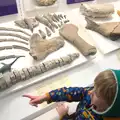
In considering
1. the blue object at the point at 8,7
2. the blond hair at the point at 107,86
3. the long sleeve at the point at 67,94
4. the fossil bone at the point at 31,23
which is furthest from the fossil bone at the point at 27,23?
the blond hair at the point at 107,86

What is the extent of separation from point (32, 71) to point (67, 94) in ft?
0.65

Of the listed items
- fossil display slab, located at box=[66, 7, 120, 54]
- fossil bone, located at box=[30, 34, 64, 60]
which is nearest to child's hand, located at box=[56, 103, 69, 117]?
fossil bone, located at box=[30, 34, 64, 60]

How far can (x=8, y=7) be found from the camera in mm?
1355

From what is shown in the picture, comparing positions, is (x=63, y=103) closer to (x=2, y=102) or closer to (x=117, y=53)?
(x=2, y=102)

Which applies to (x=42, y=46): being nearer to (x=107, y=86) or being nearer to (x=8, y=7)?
(x=8, y=7)

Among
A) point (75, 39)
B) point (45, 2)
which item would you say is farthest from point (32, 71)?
point (45, 2)

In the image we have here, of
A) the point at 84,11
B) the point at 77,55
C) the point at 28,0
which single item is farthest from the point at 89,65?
the point at 28,0

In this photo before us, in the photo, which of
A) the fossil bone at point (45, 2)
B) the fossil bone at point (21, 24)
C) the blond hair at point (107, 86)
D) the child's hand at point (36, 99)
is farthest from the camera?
the fossil bone at point (45, 2)

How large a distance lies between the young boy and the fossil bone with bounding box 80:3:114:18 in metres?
0.69

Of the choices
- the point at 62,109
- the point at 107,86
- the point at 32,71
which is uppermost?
the point at 107,86

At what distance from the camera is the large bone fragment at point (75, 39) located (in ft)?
3.99

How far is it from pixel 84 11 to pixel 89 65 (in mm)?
458

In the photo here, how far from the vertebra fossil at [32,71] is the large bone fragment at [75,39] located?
0.06 metres

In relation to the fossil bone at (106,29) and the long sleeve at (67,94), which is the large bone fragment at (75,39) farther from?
the long sleeve at (67,94)
